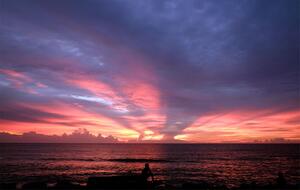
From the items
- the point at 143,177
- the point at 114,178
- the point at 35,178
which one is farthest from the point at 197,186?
the point at 35,178

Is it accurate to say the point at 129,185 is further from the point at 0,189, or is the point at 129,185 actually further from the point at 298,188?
the point at 298,188

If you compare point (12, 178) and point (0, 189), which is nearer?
point (0, 189)

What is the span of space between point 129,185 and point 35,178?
25597 mm

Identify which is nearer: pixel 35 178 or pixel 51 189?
pixel 51 189

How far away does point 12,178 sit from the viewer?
43281 mm

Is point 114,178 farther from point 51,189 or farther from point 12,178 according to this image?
point 12,178

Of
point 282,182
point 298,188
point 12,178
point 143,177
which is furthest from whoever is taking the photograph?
point 12,178

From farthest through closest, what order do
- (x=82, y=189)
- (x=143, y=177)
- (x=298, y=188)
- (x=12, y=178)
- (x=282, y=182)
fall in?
(x=12, y=178), (x=282, y=182), (x=143, y=177), (x=298, y=188), (x=82, y=189)

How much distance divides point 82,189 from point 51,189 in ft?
7.95

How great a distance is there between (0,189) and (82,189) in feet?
25.6

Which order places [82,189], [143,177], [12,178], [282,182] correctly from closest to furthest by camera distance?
[82,189], [143,177], [282,182], [12,178]

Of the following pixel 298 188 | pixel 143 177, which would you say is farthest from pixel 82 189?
pixel 298 188

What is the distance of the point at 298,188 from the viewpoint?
23.6m

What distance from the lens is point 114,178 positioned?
24.7 metres
